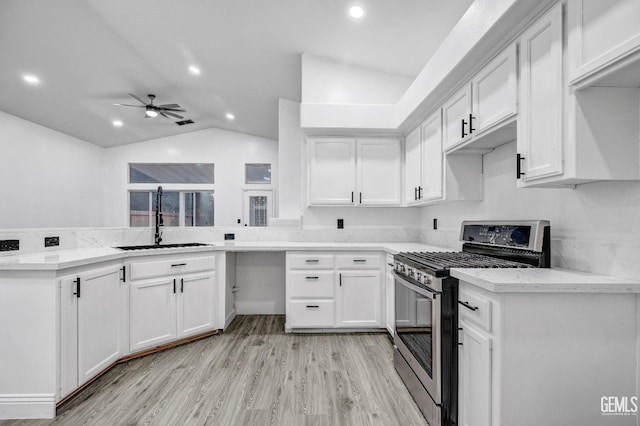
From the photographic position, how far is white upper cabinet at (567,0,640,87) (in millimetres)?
1077

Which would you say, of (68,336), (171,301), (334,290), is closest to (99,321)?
(68,336)

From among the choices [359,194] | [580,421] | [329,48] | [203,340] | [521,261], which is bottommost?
[203,340]

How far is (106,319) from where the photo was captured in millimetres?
2299

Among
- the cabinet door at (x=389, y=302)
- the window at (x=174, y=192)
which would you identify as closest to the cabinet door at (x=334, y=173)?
the cabinet door at (x=389, y=302)

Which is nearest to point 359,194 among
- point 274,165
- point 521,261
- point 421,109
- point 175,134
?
point 421,109

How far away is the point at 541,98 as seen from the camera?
4.85 ft

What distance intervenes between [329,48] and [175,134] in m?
6.51

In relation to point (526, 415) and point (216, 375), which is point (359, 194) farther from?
point (526, 415)

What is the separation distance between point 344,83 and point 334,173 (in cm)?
115

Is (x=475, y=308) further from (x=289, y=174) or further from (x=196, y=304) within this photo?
(x=289, y=174)

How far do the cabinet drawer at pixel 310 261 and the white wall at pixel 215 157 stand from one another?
5.74m

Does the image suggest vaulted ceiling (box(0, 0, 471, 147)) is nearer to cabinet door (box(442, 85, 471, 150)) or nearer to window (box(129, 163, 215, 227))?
cabinet door (box(442, 85, 471, 150))

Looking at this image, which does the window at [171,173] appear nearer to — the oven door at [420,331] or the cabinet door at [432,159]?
the cabinet door at [432,159]

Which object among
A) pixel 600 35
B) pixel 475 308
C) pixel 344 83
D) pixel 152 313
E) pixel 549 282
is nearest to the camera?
pixel 600 35
